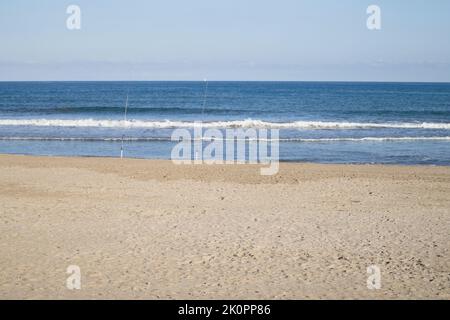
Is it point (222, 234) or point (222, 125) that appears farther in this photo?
point (222, 125)

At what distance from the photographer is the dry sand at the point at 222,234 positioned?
6.61 meters

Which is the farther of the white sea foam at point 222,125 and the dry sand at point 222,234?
the white sea foam at point 222,125

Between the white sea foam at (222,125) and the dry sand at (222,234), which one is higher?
the white sea foam at (222,125)

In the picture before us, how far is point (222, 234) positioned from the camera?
8898mm

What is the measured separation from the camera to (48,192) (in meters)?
12.2

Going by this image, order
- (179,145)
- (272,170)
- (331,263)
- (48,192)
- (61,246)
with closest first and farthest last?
(331,263) < (61,246) < (48,192) < (272,170) < (179,145)

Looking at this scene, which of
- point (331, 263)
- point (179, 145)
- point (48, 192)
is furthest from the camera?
point (179, 145)

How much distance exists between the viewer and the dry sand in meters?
6.61

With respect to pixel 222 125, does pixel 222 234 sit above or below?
below

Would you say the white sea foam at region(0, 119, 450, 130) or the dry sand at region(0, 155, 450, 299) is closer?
the dry sand at region(0, 155, 450, 299)

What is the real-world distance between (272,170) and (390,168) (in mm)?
4025
